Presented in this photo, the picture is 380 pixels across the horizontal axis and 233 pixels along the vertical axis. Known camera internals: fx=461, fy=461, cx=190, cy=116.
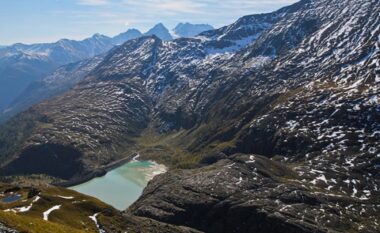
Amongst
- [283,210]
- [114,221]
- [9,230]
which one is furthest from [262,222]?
[9,230]

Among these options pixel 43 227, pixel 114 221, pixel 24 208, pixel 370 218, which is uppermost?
pixel 43 227

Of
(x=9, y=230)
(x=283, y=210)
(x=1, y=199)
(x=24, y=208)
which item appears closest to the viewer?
(x=9, y=230)

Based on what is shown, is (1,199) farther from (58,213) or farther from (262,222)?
(262,222)

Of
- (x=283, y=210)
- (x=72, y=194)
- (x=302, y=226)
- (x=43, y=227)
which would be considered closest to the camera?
(x=43, y=227)

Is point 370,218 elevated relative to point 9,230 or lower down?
lower down

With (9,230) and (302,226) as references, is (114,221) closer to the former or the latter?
(9,230)

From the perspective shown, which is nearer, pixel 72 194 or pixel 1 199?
pixel 1 199

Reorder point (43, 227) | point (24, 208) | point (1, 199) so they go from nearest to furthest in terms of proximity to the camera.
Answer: point (43, 227), point (24, 208), point (1, 199)

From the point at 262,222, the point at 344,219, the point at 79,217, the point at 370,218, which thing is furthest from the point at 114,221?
the point at 370,218

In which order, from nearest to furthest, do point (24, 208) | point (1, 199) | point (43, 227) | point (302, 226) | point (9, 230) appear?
point (9, 230)
point (43, 227)
point (24, 208)
point (1, 199)
point (302, 226)
